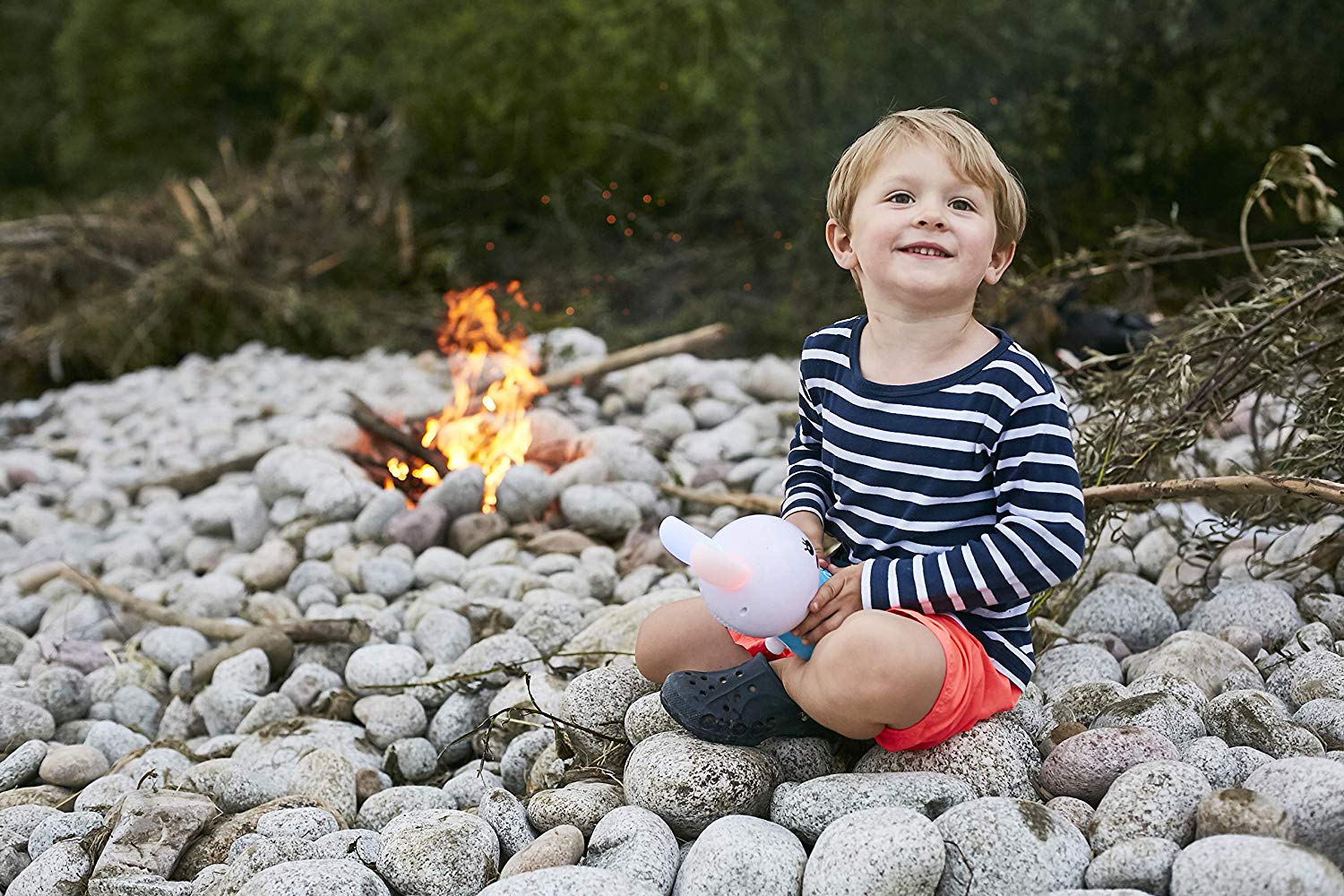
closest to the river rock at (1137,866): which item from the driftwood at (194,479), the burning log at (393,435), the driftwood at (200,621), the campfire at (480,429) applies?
the driftwood at (200,621)

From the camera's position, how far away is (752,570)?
5.71 feet

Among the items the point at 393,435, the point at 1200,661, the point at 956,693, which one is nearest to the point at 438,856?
the point at 956,693

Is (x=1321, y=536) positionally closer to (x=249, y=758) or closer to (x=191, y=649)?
(x=249, y=758)

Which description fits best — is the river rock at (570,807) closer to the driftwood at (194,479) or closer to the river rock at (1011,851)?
the river rock at (1011,851)

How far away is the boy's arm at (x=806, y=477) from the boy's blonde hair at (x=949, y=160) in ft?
1.07

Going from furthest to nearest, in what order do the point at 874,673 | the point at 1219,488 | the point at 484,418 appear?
the point at 484,418
the point at 1219,488
the point at 874,673

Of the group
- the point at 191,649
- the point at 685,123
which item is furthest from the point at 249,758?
the point at 685,123

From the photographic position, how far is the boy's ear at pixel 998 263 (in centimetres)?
191

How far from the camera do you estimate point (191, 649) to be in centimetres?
290

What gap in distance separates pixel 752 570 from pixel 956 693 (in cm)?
36

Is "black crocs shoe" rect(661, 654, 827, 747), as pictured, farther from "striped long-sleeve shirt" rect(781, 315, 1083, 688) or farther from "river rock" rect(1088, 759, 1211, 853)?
"river rock" rect(1088, 759, 1211, 853)

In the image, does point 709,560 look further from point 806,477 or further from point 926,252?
point 926,252

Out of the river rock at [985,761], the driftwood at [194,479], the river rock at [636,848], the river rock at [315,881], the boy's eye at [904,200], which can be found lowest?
the driftwood at [194,479]

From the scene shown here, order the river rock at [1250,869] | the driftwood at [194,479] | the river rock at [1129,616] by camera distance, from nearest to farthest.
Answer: the river rock at [1250,869] → the river rock at [1129,616] → the driftwood at [194,479]
